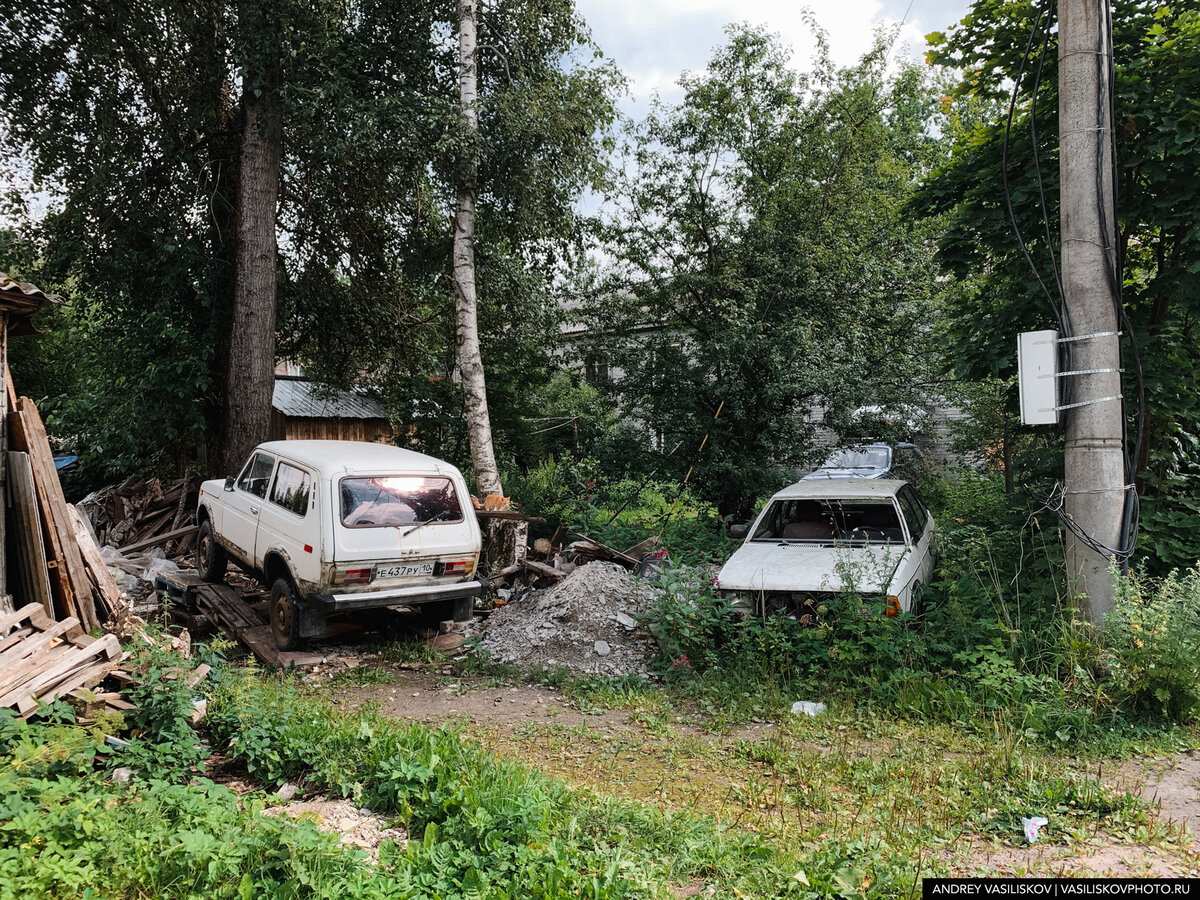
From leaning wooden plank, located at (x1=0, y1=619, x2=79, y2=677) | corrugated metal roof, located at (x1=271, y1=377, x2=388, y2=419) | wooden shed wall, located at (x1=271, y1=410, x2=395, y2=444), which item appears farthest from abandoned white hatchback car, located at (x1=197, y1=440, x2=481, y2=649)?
corrugated metal roof, located at (x1=271, y1=377, x2=388, y2=419)

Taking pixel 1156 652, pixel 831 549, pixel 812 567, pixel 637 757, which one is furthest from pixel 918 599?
pixel 637 757

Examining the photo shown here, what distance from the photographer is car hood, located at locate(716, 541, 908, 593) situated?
6.58 meters

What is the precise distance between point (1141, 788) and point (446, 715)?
491 centimetres

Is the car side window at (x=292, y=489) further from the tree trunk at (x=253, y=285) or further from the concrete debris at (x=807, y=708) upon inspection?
the concrete debris at (x=807, y=708)

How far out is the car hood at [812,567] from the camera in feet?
21.6

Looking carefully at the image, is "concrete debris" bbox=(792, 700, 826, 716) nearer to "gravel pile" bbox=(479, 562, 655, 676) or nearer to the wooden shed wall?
"gravel pile" bbox=(479, 562, 655, 676)

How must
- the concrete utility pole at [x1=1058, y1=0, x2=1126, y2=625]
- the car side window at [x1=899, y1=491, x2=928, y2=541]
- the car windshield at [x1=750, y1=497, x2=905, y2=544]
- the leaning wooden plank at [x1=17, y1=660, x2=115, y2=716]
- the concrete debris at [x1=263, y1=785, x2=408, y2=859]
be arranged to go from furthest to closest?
the car side window at [x1=899, y1=491, x2=928, y2=541] < the car windshield at [x1=750, y1=497, x2=905, y2=544] < the concrete utility pole at [x1=1058, y1=0, x2=1126, y2=625] < the leaning wooden plank at [x1=17, y1=660, x2=115, y2=716] < the concrete debris at [x1=263, y1=785, x2=408, y2=859]

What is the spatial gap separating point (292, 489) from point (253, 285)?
584 cm

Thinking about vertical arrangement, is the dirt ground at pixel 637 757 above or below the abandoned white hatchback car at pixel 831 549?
below

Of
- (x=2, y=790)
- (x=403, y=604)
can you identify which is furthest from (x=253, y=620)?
(x=2, y=790)

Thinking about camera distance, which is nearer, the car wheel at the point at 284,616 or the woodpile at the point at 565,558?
the car wheel at the point at 284,616

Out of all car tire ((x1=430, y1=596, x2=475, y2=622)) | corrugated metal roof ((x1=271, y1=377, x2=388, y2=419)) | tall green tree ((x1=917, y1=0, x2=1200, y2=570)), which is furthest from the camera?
corrugated metal roof ((x1=271, y1=377, x2=388, y2=419))

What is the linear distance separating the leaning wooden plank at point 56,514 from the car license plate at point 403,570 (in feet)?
7.92

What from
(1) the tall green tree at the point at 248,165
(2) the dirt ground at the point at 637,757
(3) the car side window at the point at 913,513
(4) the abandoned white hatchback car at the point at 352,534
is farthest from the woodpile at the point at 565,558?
(1) the tall green tree at the point at 248,165
